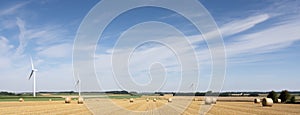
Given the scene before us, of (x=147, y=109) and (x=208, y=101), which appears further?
(x=208, y=101)

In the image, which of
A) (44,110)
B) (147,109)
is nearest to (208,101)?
(147,109)

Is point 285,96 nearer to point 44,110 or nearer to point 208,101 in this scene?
point 208,101

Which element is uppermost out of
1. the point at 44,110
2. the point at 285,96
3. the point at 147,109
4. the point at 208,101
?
the point at 285,96

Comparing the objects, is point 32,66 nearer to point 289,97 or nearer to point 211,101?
point 211,101

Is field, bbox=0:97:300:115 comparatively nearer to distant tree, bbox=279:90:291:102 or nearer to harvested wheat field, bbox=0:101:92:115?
harvested wheat field, bbox=0:101:92:115

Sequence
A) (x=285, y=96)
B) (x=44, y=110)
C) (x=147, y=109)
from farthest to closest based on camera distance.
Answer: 1. (x=285, y=96)
2. (x=147, y=109)
3. (x=44, y=110)

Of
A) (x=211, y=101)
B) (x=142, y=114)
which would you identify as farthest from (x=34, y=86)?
(x=142, y=114)

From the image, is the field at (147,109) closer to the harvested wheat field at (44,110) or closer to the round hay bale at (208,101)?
the harvested wheat field at (44,110)

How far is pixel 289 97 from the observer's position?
247 feet

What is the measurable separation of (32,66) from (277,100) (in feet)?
174

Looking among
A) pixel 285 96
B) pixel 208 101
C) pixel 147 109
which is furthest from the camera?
pixel 285 96

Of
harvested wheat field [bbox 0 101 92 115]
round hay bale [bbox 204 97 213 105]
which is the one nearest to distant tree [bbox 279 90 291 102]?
round hay bale [bbox 204 97 213 105]

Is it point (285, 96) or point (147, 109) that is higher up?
point (285, 96)

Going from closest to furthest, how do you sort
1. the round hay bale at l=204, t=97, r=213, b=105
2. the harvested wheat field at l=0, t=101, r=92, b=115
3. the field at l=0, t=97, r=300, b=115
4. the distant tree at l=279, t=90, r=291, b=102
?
the harvested wheat field at l=0, t=101, r=92, b=115, the field at l=0, t=97, r=300, b=115, the round hay bale at l=204, t=97, r=213, b=105, the distant tree at l=279, t=90, r=291, b=102
